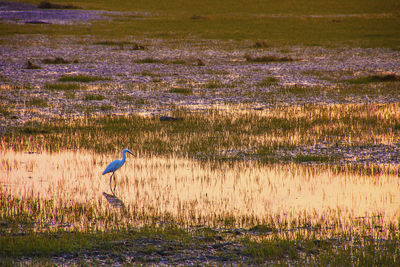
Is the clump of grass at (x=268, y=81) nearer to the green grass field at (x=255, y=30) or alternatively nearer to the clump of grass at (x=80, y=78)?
the clump of grass at (x=80, y=78)

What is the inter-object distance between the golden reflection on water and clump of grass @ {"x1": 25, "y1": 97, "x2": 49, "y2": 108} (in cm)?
660

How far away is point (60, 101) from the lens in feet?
68.4

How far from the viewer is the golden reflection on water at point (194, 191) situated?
9180mm

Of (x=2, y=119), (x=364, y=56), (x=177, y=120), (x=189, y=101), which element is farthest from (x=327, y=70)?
(x=2, y=119)

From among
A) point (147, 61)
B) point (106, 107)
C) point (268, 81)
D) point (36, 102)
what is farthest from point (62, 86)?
point (147, 61)

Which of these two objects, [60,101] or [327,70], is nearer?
[60,101]

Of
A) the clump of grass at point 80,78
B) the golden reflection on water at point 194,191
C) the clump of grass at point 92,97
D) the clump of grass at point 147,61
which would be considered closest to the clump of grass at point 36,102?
the clump of grass at point 92,97

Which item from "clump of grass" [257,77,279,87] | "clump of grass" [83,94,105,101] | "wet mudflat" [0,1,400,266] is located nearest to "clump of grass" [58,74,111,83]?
"wet mudflat" [0,1,400,266]

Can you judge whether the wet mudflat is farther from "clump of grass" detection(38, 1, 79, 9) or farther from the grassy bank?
"clump of grass" detection(38, 1, 79, 9)

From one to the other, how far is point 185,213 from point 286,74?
20614 mm

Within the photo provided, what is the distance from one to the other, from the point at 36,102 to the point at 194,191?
11655 mm

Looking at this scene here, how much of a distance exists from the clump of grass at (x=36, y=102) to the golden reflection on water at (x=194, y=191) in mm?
6604

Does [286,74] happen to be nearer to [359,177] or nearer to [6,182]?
[359,177]

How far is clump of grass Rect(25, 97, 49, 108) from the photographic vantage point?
19.8m
